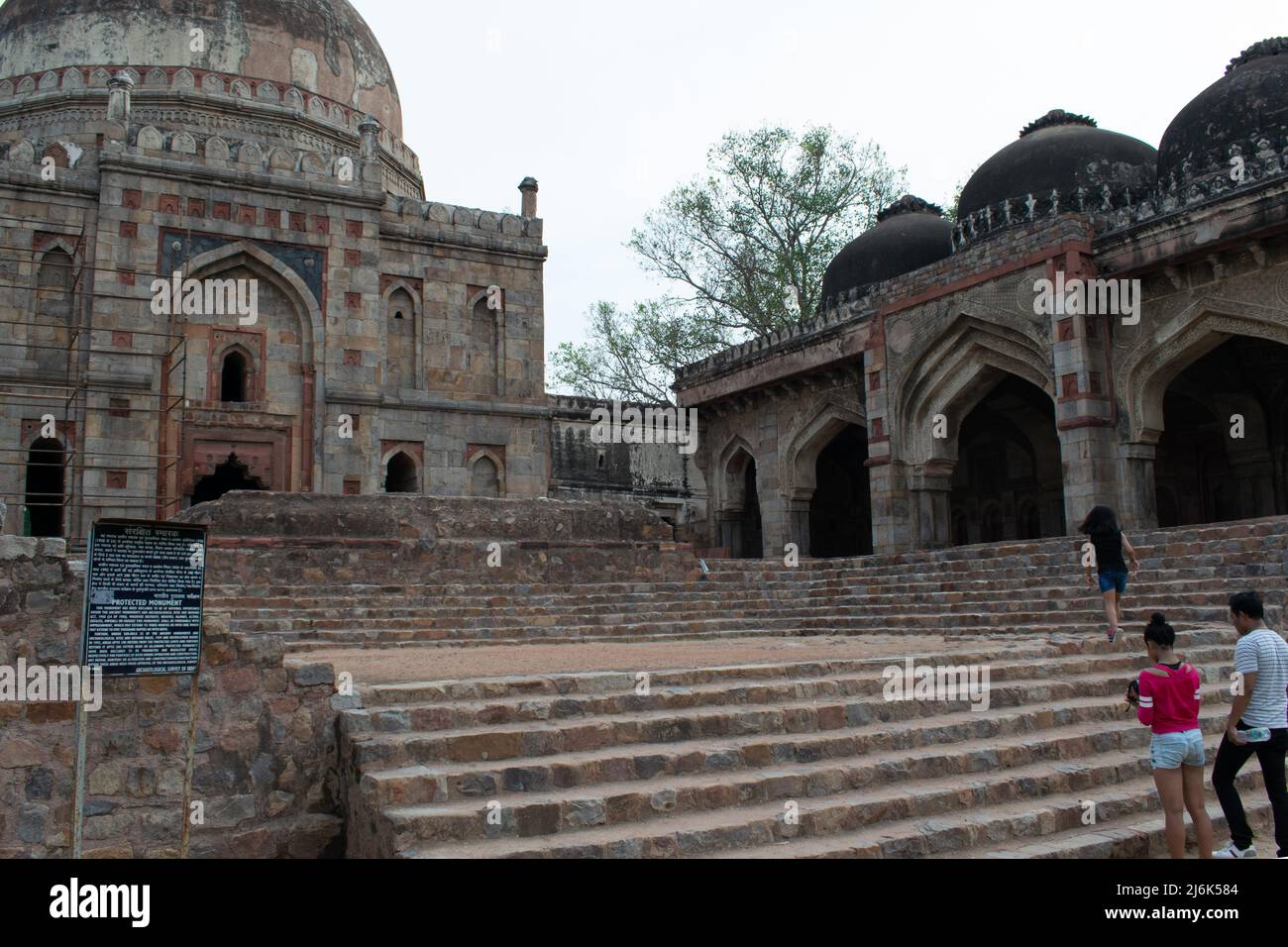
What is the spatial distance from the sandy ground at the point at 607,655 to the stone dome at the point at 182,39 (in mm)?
14897

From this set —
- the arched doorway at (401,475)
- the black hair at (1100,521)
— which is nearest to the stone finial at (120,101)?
the arched doorway at (401,475)

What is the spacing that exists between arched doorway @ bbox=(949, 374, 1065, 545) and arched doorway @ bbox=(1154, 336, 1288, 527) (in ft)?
6.71

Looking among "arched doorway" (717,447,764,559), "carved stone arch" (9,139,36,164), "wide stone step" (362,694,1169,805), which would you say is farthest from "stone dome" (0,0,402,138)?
"wide stone step" (362,694,1169,805)

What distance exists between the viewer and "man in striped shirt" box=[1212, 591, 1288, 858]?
15.2ft

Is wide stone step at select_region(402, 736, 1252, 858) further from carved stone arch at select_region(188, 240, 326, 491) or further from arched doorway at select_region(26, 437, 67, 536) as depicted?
arched doorway at select_region(26, 437, 67, 536)

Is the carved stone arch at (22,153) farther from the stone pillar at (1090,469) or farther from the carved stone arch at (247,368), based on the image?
the stone pillar at (1090,469)

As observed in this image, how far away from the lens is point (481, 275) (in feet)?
62.4

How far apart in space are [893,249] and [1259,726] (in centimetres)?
1712

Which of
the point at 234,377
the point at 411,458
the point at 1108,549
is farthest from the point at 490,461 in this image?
the point at 1108,549

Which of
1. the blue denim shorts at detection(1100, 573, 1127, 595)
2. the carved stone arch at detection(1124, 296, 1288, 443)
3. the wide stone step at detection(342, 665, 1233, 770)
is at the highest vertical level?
the carved stone arch at detection(1124, 296, 1288, 443)
